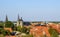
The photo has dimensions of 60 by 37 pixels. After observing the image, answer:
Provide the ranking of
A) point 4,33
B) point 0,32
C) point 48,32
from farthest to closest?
point 0,32 → point 4,33 → point 48,32

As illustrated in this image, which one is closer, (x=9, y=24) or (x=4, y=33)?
(x=4, y=33)

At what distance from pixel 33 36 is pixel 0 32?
18397 mm

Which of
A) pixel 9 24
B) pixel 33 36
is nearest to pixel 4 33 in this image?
pixel 33 36

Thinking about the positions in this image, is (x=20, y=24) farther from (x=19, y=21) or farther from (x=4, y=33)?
(x=4, y=33)

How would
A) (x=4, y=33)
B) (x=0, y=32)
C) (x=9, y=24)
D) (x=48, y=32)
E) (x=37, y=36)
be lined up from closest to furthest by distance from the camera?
(x=37, y=36)
(x=48, y=32)
(x=4, y=33)
(x=0, y=32)
(x=9, y=24)

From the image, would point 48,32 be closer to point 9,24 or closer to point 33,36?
point 33,36

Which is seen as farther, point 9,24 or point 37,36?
point 9,24

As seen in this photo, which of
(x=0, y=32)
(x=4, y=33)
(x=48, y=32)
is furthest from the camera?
(x=0, y=32)

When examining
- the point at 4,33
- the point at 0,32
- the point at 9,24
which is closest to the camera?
the point at 4,33

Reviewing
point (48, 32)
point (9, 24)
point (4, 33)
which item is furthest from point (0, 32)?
point (48, 32)

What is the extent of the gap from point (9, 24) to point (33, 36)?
30912 millimetres

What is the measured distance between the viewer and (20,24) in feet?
221

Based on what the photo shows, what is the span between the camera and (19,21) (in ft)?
223

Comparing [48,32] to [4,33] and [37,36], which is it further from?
[4,33]
